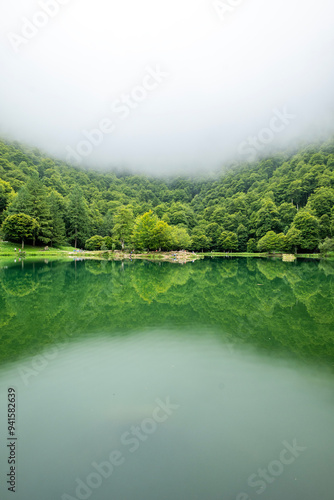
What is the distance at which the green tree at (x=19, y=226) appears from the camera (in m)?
51.1

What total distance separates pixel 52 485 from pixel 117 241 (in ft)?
195

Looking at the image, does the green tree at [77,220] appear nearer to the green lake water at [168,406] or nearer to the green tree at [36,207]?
the green tree at [36,207]

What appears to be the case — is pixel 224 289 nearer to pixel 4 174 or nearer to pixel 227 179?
pixel 4 174

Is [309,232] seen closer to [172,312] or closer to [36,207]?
[36,207]

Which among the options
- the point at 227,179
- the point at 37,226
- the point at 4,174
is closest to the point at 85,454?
the point at 37,226

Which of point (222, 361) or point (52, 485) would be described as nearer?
point (52, 485)

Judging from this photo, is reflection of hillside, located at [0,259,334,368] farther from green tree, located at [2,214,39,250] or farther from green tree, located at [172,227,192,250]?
green tree, located at [172,227,192,250]

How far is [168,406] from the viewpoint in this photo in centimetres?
490

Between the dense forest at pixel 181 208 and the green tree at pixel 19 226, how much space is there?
0.52ft

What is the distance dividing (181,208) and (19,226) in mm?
67959

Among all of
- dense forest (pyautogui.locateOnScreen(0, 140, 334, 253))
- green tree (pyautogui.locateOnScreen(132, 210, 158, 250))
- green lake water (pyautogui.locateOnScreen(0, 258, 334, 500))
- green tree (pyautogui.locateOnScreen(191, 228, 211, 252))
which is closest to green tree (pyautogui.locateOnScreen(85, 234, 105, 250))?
dense forest (pyautogui.locateOnScreen(0, 140, 334, 253))

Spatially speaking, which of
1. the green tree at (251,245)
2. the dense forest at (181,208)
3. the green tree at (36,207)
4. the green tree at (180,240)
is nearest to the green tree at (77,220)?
the dense forest at (181,208)

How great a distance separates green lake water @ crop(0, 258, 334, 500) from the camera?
11.1ft

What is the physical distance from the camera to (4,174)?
277ft
